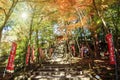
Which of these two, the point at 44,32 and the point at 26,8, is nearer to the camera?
the point at 26,8

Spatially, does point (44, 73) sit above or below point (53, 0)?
below

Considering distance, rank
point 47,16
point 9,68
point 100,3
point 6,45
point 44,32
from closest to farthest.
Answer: point 9,68 < point 100,3 < point 47,16 < point 44,32 < point 6,45

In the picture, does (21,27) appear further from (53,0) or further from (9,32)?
(53,0)

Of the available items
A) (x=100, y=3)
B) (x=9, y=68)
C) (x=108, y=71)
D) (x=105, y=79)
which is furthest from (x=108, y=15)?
(x=9, y=68)

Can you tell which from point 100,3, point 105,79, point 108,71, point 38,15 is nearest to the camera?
point 105,79

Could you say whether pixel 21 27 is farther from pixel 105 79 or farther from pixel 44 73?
pixel 105 79

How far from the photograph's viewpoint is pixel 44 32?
86.2 feet

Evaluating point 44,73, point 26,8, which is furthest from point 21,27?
point 44,73

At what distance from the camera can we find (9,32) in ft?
87.8

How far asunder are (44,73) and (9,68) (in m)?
4.68

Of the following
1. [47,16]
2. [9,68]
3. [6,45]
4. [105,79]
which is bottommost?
[105,79]

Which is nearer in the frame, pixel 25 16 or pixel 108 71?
pixel 108 71

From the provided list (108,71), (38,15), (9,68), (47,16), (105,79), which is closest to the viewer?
(9,68)

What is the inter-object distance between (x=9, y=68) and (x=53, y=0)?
597 centimetres
